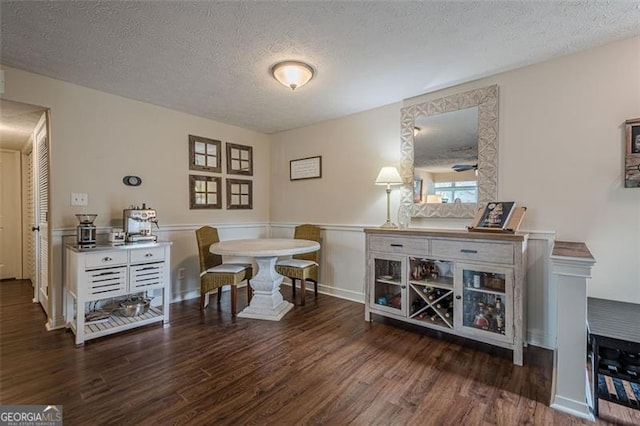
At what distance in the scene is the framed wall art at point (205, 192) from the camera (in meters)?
3.79

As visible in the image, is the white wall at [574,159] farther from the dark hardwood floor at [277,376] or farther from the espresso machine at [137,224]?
the espresso machine at [137,224]

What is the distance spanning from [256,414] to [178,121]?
10.9ft

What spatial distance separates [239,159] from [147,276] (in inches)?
83.0

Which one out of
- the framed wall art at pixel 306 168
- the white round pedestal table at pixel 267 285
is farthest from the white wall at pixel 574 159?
the framed wall art at pixel 306 168

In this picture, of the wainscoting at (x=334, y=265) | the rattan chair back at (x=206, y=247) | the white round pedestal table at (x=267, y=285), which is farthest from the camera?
the rattan chair back at (x=206, y=247)

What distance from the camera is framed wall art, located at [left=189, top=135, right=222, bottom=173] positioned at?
12.4 feet

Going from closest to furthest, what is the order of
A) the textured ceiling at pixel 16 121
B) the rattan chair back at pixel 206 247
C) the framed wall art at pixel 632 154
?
the framed wall art at pixel 632 154 < the textured ceiling at pixel 16 121 < the rattan chair back at pixel 206 247

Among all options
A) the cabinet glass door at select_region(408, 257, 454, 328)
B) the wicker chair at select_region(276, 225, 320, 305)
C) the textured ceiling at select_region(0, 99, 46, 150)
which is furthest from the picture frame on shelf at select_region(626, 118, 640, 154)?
the textured ceiling at select_region(0, 99, 46, 150)

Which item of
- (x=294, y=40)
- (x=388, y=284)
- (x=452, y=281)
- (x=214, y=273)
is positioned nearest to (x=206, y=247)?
(x=214, y=273)

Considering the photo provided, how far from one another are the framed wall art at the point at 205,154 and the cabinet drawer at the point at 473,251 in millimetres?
2976

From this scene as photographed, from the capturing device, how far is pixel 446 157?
115 inches

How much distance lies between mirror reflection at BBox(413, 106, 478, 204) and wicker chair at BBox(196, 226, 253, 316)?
6.82 ft

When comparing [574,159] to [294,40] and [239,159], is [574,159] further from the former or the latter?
[239,159]

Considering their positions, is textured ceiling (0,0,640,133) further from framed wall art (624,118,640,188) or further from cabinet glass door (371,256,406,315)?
cabinet glass door (371,256,406,315)
